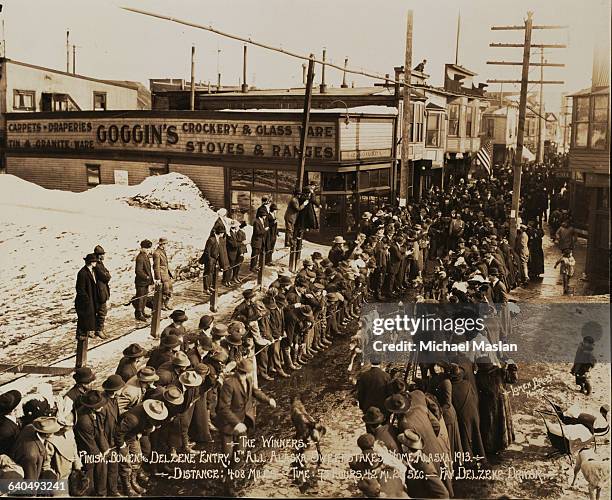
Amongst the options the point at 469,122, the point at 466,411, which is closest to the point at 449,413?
the point at 466,411

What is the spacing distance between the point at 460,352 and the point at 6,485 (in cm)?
446

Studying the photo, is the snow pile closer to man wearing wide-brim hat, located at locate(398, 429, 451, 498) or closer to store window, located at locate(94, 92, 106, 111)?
store window, located at locate(94, 92, 106, 111)

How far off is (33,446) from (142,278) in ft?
14.1

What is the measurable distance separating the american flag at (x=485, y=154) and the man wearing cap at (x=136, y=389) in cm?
1702

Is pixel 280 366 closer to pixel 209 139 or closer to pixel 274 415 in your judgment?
pixel 274 415

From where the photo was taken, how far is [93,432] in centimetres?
569

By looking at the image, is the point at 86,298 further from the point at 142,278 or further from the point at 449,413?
the point at 449,413

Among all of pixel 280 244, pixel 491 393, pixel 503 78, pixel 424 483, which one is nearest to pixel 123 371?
pixel 424 483

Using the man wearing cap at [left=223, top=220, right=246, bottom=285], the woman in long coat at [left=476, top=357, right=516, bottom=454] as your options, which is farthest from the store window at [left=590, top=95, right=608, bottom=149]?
the woman in long coat at [left=476, top=357, right=516, bottom=454]

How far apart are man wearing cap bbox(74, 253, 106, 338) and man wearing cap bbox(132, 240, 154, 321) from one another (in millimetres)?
1111

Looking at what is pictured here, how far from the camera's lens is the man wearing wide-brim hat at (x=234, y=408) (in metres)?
6.47

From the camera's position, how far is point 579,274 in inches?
468

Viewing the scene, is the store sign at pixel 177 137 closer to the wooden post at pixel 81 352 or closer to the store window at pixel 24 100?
the store window at pixel 24 100

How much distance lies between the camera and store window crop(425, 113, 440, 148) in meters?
17.6
